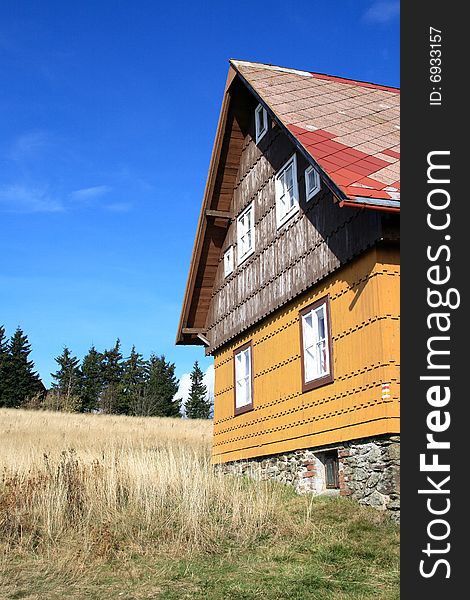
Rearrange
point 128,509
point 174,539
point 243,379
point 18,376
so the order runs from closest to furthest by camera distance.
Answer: point 174,539 < point 128,509 < point 243,379 < point 18,376

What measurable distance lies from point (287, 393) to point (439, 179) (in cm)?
889

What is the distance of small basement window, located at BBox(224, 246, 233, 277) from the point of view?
17328 mm

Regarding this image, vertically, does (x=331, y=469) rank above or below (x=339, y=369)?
below

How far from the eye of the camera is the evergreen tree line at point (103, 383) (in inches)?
2576

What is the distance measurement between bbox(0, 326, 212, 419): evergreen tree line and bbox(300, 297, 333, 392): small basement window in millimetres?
52712

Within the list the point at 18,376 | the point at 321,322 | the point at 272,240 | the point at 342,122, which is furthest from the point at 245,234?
the point at 18,376

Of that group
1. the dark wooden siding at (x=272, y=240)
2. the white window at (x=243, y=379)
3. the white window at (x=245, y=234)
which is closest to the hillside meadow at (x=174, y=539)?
the white window at (x=243, y=379)

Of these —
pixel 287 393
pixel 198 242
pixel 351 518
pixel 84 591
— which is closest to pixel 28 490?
pixel 84 591

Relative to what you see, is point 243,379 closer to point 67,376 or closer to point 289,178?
point 289,178

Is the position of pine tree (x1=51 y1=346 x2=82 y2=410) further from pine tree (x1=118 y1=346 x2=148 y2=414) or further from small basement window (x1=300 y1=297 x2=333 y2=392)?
small basement window (x1=300 y1=297 x2=333 y2=392)

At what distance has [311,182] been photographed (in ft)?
41.9

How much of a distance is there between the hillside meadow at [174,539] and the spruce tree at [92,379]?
2434 inches
